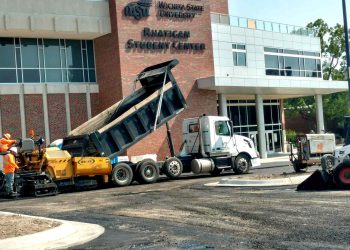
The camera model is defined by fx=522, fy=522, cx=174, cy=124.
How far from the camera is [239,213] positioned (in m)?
11.1

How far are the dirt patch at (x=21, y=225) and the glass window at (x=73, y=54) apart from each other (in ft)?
75.2

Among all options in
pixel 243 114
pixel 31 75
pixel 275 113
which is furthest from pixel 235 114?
pixel 31 75

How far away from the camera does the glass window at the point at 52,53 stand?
1293 inches

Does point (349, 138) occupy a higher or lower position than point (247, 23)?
lower

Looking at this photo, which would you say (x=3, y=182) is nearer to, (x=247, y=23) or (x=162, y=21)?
Answer: (x=162, y=21)

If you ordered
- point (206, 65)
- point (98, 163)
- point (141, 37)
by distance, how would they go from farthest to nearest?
1. point (206, 65)
2. point (141, 37)
3. point (98, 163)

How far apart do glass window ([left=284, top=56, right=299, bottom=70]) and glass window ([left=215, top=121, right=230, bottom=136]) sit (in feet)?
66.5

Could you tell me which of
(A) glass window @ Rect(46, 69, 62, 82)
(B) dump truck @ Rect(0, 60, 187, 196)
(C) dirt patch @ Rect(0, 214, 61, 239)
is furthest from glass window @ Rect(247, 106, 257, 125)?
(C) dirt patch @ Rect(0, 214, 61, 239)

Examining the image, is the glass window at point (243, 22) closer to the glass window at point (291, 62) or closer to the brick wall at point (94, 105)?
the glass window at point (291, 62)

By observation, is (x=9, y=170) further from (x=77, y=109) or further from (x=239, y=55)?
(x=239, y=55)

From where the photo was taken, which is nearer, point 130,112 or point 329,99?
point 130,112

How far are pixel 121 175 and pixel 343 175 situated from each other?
939 centimetres

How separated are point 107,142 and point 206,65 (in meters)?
17.6

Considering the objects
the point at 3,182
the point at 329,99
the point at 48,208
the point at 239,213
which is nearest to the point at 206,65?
the point at 3,182
